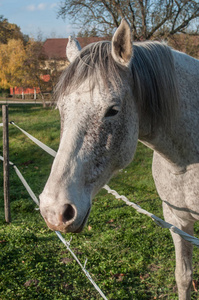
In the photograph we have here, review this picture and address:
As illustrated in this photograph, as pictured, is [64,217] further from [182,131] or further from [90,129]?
[182,131]

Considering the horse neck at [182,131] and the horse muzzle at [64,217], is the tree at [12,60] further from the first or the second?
the horse muzzle at [64,217]

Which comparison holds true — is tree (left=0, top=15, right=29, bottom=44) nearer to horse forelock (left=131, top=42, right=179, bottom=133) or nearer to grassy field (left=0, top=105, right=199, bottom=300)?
grassy field (left=0, top=105, right=199, bottom=300)

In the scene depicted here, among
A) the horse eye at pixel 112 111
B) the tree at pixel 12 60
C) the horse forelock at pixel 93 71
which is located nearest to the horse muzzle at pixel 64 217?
the horse eye at pixel 112 111

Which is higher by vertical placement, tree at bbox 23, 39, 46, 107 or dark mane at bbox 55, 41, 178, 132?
tree at bbox 23, 39, 46, 107

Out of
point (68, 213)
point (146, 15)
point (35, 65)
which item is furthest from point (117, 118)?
point (35, 65)

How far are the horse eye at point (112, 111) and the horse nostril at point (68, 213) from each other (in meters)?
0.56

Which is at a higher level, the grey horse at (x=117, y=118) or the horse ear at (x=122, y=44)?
the horse ear at (x=122, y=44)

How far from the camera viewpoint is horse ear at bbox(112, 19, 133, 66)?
59.7 inches

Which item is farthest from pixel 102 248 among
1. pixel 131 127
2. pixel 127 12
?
pixel 127 12

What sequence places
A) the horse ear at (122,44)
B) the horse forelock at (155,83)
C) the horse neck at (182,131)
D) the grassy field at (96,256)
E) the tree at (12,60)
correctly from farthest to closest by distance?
the tree at (12,60)
the grassy field at (96,256)
the horse neck at (182,131)
the horse forelock at (155,83)
the horse ear at (122,44)

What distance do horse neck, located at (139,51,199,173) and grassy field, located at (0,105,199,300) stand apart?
849 millimetres

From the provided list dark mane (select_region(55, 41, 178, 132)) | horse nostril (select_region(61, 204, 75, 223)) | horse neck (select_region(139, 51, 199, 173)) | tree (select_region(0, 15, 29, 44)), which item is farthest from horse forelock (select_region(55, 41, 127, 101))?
tree (select_region(0, 15, 29, 44))

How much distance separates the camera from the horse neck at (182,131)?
1929mm

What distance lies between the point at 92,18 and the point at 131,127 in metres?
11.6
